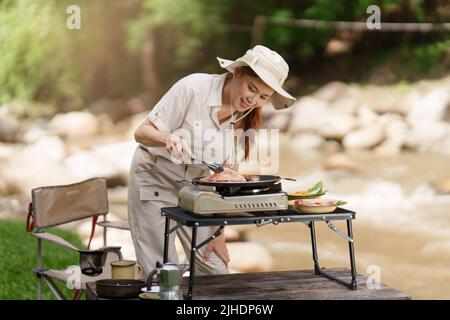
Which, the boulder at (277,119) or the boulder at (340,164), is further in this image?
the boulder at (277,119)

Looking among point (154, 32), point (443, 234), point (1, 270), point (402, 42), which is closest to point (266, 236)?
point (443, 234)

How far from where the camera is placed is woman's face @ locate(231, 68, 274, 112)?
2883 millimetres

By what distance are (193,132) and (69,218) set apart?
40.6 inches

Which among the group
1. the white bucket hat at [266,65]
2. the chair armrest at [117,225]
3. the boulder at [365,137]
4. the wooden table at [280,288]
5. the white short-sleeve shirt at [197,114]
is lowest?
the wooden table at [280,288]

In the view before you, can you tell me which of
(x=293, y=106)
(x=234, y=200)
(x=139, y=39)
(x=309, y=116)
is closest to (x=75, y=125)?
(x=139, y=39)

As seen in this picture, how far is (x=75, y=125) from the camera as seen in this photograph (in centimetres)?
1353

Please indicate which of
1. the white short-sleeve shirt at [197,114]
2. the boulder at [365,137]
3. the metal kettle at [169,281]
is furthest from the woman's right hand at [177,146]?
the boulder at [365,137]

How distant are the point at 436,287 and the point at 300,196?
4.38m

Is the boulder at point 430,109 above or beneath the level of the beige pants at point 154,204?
above

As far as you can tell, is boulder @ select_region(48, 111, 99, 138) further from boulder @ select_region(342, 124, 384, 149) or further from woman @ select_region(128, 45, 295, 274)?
woman @ select_region(128, 45, 295, 274)

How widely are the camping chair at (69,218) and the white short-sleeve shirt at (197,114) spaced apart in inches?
25.6

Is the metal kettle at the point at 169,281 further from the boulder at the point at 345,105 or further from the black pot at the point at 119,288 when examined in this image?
the boulder at the point at 345,105

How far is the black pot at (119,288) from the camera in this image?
2.81 metres

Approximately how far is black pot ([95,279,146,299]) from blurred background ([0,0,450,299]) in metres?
3.93
